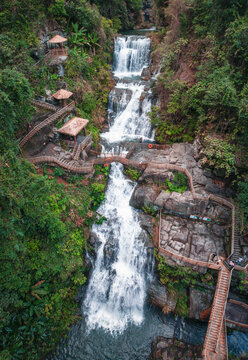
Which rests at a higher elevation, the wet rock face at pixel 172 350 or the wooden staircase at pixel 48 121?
the wooden staircase at pixel 48 121

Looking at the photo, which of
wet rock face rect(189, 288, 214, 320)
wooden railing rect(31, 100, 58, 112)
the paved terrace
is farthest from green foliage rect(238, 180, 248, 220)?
wooden railing rect(31, 100, 58, 112)

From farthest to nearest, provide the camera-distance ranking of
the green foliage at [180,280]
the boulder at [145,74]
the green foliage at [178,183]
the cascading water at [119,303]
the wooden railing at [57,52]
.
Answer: the boulder at [145,74] < the wooden railing at [57,52] < the green foliage at [178,183] < the green foliage at [180,280] < the cascading water at [119,303]

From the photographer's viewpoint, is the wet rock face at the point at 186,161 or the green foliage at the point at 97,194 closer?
the wet rock face at the point at 186,161

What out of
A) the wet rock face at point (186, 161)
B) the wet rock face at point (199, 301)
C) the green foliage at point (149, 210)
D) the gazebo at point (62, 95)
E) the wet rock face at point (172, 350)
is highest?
the gazebo at point (62, 95)

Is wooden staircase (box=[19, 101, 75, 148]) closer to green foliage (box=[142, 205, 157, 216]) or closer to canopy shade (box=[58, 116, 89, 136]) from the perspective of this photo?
canopy shade (box=[58, 116, 89, 136])

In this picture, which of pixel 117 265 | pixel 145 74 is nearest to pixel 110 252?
pixel 117 265

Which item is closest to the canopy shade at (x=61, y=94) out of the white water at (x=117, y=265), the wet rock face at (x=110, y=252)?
the white water at (x=117, y=265)

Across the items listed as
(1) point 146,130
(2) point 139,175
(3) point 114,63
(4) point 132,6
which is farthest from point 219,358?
(4) point 132,6

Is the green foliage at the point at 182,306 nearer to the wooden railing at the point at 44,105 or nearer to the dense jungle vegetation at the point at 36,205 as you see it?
the dense jungle vegetation at the point at 36,205

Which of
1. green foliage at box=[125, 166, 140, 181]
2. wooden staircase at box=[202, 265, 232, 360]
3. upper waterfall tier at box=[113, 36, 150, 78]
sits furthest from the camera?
upper waterfall tier at box=[113, 36, 150, 78]
